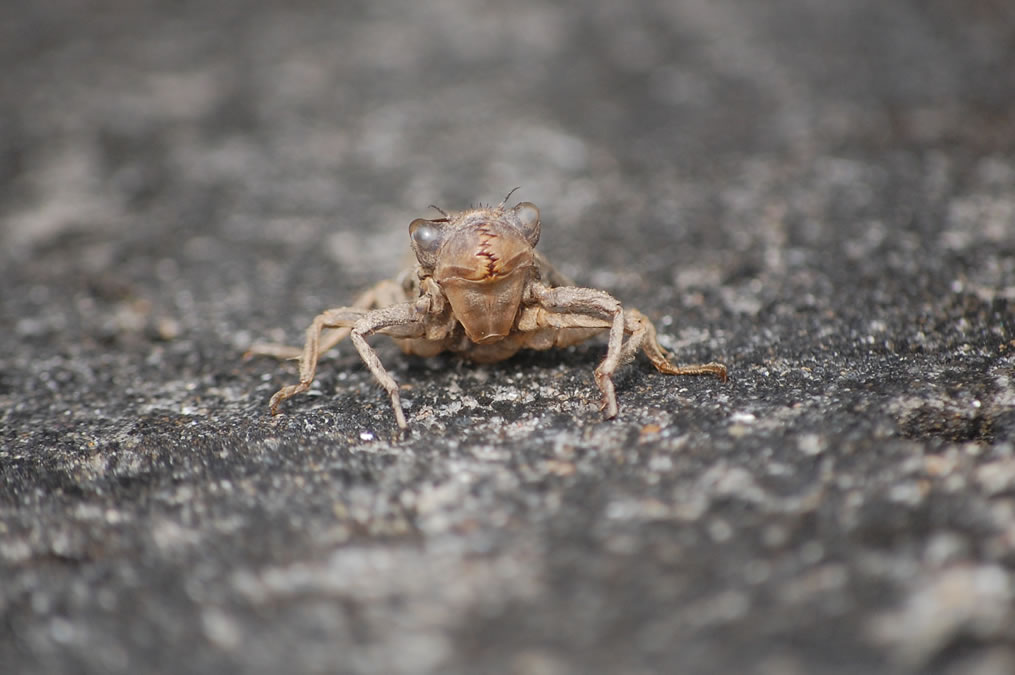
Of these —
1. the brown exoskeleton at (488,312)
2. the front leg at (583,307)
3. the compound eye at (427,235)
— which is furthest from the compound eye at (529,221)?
the compound eye at (427,235)

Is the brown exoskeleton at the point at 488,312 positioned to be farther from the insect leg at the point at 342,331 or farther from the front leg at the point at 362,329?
the insect leg at the point at 342,331

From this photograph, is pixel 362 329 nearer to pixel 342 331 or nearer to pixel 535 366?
pixel 342 331

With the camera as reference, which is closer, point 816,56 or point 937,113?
point 937,113

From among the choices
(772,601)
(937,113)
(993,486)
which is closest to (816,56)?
(937,113)

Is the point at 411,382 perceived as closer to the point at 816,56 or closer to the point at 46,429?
the point at 46,429

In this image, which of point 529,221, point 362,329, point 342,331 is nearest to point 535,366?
point 529,221
